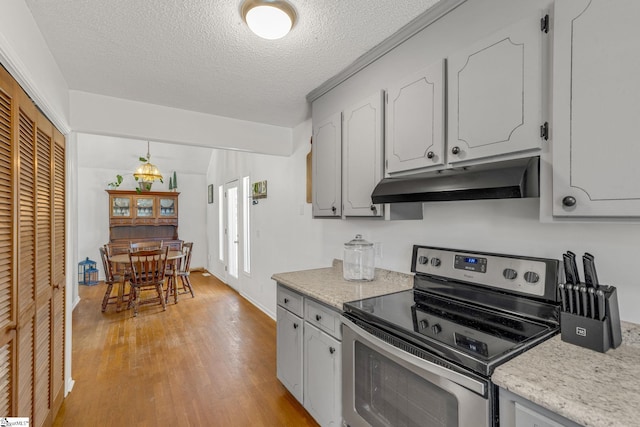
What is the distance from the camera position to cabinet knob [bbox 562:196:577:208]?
3.26ft

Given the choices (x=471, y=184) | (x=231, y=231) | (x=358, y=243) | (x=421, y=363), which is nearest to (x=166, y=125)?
(x=358, y=243)

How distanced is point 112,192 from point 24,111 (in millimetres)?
5330

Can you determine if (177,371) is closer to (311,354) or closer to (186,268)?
(311,354)

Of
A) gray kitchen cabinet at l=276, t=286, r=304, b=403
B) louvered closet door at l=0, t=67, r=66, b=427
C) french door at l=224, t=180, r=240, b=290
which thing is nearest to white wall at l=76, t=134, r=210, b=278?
french door at l=224, t=180, r=240, b=290

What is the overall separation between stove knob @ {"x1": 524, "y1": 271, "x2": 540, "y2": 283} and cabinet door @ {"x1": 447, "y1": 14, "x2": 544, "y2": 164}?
21.3 inches

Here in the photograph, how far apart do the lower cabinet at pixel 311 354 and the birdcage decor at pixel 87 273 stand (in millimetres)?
5290

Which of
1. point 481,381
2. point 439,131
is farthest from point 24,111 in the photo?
point 481,381

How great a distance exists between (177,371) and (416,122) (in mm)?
2684

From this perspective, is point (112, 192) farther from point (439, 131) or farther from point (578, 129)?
point (578, 129)

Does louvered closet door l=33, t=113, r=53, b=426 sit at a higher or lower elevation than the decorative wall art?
lower

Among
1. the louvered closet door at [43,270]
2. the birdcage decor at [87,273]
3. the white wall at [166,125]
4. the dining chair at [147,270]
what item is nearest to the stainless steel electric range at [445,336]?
the louvered closet door at [43,270]

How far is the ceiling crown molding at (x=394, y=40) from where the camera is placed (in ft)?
4.72

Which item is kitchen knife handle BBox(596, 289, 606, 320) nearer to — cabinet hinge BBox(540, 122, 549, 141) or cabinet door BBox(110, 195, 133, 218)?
cabinet hinge BBox(540, 122, 549, 141)

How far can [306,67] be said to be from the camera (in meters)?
1.98
